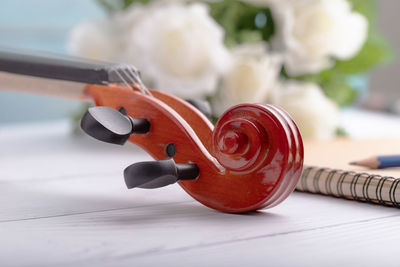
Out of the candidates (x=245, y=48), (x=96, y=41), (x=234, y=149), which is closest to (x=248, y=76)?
(x=245, y=48)

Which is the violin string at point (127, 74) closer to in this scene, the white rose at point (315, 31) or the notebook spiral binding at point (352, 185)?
the notebook spiral binding at point (352, 185)

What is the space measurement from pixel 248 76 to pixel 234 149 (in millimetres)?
505

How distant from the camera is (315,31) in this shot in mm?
1038

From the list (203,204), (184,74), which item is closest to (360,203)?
(203,204)

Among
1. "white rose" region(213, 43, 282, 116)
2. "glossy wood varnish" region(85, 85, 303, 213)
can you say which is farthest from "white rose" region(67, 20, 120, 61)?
"glossy wood varnish" region(85, 85, 303, 213)

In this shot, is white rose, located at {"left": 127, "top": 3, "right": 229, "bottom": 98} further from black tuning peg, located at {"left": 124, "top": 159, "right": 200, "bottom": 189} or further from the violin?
black tuning peg, located at {"left": 124, "top": 159, "right": 200, "bottom": 189}

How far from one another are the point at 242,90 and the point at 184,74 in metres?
0.10

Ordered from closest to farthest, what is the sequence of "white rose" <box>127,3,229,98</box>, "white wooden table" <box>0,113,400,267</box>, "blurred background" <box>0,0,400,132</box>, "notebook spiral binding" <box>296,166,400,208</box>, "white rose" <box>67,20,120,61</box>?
"white wooden table" <box>0,113,400,267</box>
"notebook spiral binding" <box>296,166,400,208</box>
"white rose" <box>127,3,229,98</box>
"white rose" <box>67,20,120,61</box>
"blurred background" <box>0,0,400,132</box>

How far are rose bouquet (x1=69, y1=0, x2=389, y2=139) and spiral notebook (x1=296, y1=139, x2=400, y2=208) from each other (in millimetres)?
235

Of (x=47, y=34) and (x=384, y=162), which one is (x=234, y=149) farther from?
(x=47, y=34)

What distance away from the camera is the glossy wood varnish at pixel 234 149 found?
1.71 ft

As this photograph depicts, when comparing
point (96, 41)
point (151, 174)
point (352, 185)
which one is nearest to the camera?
point (151, 174)

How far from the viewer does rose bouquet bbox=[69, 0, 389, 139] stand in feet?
3.26

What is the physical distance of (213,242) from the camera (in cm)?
50
